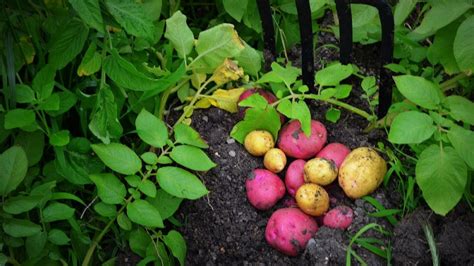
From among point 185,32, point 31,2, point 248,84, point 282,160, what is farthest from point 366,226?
point 31,2

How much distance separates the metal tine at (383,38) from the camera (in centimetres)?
200

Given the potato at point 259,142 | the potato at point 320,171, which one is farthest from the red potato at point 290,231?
the potato at point 259,142

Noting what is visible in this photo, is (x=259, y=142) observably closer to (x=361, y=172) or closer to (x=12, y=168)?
(x=361, y=172)

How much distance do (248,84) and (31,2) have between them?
744 mm

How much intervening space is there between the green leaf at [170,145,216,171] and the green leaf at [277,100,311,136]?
0.89ft

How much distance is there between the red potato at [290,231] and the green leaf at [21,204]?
67 cm

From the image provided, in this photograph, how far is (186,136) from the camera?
2059 millimetres

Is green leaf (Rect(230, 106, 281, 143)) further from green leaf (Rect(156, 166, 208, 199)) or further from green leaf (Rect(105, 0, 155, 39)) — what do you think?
green leaf (Rect(105, 0, 155, 39))

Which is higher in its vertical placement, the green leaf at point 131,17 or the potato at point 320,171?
the green leaf at point 131,17

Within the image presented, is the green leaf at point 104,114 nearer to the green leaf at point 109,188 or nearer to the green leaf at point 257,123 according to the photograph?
the green leaf at point 109,188

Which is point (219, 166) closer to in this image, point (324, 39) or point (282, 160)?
point (282, 160)

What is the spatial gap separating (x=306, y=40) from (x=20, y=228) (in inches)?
41.0

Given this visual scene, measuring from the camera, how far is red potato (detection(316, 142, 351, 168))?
80.0 inches

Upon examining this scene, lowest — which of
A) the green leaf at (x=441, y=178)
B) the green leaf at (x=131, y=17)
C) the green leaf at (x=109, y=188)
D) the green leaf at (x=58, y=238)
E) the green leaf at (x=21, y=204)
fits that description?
the green leaf at (x=58, y=238)
